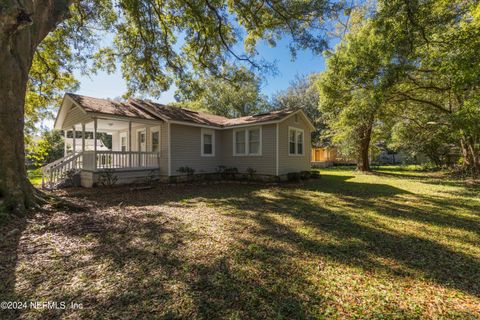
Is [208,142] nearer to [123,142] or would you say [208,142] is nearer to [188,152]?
[188,152]

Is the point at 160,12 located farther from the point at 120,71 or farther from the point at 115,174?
the point at 115,174

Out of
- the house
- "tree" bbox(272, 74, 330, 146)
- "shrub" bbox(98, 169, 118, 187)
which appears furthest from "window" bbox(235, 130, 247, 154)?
"tree" bbox(272, 74, 330, 146)

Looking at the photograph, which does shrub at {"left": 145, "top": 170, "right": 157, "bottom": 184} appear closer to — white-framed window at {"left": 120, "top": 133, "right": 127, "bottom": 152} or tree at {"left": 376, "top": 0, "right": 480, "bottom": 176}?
white-framed window at {"left": 120, "top": 133, "right": 127, "bottom": 152}

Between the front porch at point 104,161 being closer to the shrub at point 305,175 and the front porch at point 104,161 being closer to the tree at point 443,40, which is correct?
the shrub at point 305,175

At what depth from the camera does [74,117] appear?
10672 millimetres

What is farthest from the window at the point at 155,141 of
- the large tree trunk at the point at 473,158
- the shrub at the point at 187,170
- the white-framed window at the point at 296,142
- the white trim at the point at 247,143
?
the large tree trunk at the point at 473,158

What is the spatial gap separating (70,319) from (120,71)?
41.6 feet

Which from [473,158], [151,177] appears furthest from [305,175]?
[473,158]

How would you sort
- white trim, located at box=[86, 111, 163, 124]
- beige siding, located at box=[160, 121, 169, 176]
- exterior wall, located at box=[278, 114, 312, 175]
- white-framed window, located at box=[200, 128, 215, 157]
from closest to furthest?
white trim, located at box=[86, 111, 163, 124], beige siding, located at box=[160, 121, 169, 176], exterior wall, located at box=[278, 114, 312, 175], white-framed window, located at box=[200, 128, 215, 157]

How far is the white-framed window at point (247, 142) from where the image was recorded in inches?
455

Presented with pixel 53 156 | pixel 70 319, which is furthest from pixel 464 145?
pixel 53 156

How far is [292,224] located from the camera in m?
4.79

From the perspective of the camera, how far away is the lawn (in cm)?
224

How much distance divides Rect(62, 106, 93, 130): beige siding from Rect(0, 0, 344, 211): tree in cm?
249
